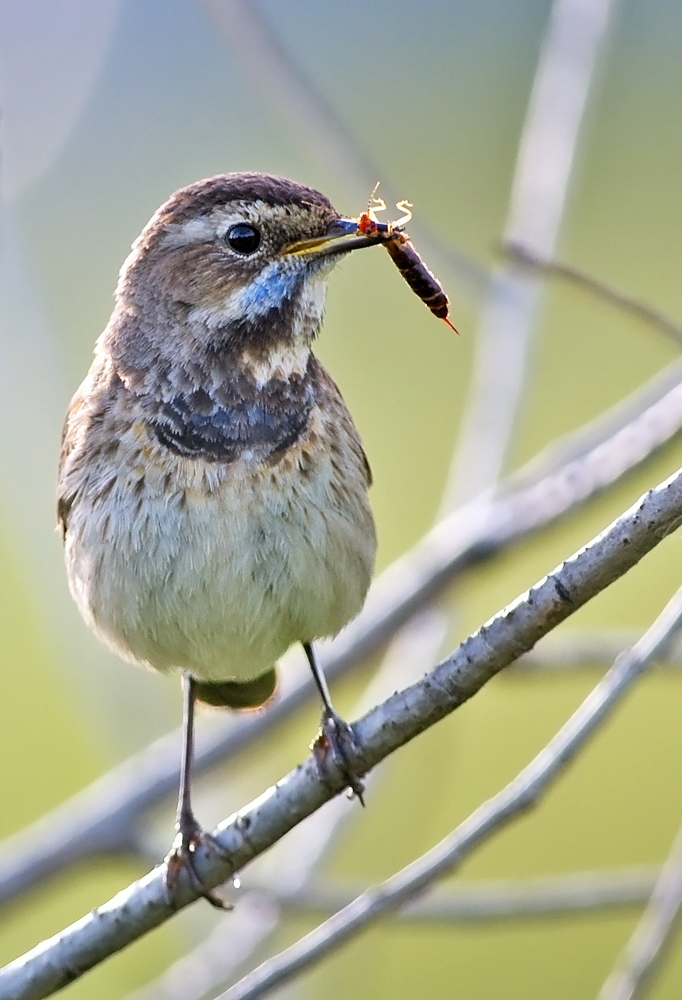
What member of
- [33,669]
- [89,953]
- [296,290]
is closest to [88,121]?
[33,669]

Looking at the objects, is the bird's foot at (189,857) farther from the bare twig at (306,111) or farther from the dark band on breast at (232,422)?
the bare twig at (306,111)

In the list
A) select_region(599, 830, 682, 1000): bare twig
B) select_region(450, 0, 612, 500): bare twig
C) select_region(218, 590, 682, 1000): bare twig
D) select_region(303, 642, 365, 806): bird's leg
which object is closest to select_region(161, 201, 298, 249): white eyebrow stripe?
select_region(450, 0, 612, 500): bare twig

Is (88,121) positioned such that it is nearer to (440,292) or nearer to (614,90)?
(614,90)

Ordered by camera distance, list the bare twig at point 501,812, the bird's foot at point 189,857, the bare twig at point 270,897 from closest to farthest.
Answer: the bare twig at point 501,812, the bird's foot at point 189,857, the bare twig at point 270,897

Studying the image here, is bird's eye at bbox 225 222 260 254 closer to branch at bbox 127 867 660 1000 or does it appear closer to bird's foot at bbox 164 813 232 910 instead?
bird's foot at bbox 164 813 232 910

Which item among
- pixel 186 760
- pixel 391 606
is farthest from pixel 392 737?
pixel 391 606

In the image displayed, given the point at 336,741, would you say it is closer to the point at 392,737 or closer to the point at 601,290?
the point at 392,737

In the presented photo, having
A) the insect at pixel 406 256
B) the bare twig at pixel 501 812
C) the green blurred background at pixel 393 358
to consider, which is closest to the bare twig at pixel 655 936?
the bare twig at pixel 501 812
